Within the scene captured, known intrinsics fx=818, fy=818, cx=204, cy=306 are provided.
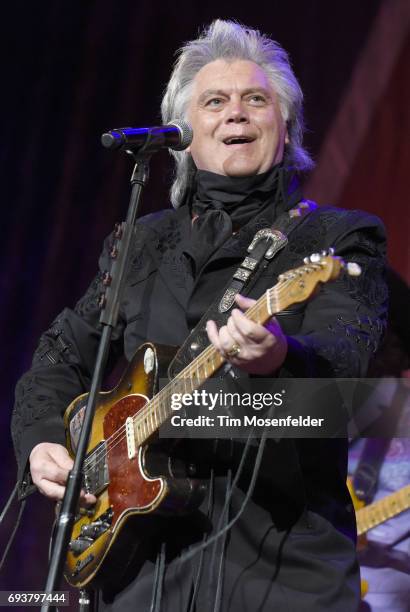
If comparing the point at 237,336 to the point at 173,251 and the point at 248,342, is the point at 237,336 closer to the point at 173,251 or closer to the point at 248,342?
the point at 248,342

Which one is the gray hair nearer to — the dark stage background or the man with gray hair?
the man with gray hair

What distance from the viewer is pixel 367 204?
11.4ft

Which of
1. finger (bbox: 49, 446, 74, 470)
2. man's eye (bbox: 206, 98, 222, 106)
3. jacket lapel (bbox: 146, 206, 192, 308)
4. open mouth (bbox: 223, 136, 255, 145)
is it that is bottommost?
finger (bbox: 49, 446, 74, 470)

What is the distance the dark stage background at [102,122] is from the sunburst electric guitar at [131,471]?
63.7 inches

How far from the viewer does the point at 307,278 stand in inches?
59.3

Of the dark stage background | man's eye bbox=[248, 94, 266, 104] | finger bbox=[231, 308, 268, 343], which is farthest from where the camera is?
the dark stage background

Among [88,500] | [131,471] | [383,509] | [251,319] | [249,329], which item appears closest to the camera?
[249,329]

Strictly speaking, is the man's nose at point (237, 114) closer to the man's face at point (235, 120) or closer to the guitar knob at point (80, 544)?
the man's face at point (235, 120)

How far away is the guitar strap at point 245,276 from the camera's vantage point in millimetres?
1915

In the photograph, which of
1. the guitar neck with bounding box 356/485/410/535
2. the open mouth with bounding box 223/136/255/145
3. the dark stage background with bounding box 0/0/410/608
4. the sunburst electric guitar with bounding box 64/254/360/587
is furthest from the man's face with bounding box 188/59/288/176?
the guitar neck with bounding box 356/485/410/535

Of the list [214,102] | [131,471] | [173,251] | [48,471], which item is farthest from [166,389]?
[214,102]

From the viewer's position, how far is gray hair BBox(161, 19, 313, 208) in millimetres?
2586

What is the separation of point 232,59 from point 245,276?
2.98 feet

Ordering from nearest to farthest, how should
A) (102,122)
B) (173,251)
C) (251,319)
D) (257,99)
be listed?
(251,319) < (173,251) < (257,99) < (102,122)
